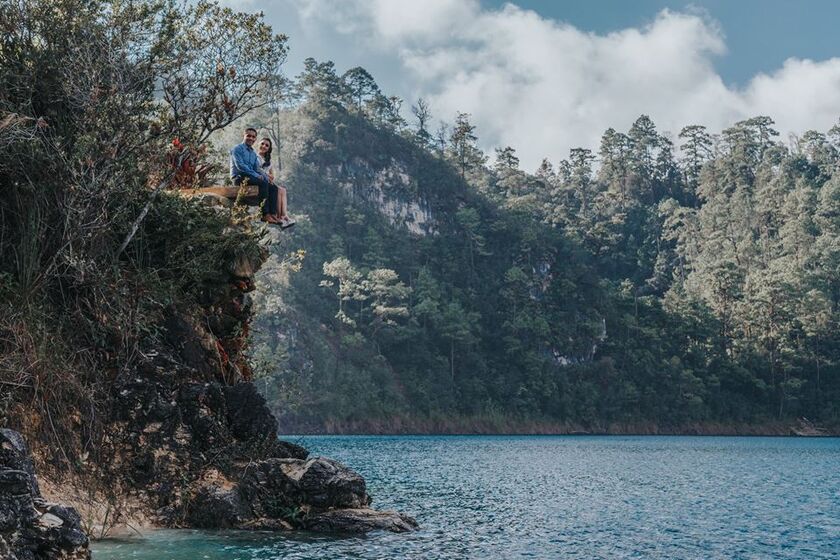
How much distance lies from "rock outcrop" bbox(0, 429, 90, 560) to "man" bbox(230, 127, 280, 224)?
10831 millimetres

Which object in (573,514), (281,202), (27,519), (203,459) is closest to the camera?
(27,519)

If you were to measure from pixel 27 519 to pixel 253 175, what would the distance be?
12137 mm

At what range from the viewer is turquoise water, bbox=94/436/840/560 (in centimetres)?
1645

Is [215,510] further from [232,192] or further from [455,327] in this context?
[455,327]

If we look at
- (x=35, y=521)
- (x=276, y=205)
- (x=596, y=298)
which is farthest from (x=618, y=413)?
(x=35, y=521)

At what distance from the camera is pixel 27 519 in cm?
1070

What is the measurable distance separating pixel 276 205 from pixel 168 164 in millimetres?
2810

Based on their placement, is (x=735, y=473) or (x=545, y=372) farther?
(x=545, y=372)

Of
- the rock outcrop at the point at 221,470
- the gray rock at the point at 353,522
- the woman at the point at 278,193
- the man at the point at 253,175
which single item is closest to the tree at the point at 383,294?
the woman at the point at 278,193

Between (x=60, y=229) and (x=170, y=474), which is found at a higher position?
(x=60, y=229)

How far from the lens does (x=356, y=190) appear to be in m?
119

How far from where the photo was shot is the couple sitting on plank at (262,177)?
21234 millimetres

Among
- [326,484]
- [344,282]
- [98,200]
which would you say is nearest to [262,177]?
[98,200]

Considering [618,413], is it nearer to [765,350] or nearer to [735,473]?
[765,350]
